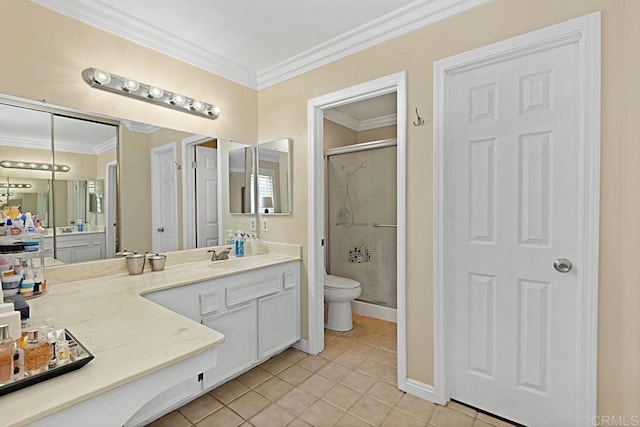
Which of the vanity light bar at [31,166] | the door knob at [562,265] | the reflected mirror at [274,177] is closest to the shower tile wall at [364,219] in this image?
the reflected mirror at [274,177]

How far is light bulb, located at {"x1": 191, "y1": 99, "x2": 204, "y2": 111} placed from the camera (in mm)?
2402

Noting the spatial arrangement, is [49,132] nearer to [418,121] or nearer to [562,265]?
[418,121]

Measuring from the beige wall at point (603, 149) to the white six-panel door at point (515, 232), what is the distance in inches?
4.8

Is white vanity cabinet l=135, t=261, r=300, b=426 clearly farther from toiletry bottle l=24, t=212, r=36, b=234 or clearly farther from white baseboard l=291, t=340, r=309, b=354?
toiletry bottle l=24, t=212, r=36, b=234

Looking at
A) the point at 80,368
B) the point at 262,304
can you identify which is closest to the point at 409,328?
the point at 262,304

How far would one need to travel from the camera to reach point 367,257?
3.55m

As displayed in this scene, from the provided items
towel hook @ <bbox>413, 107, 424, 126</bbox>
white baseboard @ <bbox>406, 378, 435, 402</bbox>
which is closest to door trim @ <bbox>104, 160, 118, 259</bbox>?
towel hook @ <bbox>413, 107, 424, 126</bbox>

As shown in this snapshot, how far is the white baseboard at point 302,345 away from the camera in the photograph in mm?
2625

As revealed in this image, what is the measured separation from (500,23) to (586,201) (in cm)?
103

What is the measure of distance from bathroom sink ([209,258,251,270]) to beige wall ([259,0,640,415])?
3.93 feet

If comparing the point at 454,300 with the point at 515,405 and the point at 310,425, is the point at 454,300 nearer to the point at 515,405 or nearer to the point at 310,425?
the point at 515,405

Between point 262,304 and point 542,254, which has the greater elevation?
point 542,254

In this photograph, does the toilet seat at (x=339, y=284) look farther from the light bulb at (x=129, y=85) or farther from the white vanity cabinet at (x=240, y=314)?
the light bulb at (x=129, y=85)

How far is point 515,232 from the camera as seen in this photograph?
173cm
